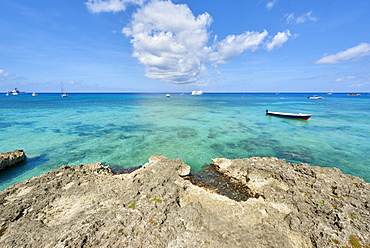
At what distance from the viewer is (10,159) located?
13.5 m

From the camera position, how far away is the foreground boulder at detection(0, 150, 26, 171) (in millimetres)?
12977

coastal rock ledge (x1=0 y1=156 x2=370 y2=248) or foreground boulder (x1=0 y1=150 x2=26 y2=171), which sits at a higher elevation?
coastal rock ledge (x1=0 y1=156 x2=370 y2=248)

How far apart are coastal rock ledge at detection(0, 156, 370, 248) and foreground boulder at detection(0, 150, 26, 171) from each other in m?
6.67

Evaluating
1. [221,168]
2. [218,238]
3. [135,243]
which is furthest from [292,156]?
[135,243]

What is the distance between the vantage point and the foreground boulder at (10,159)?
511 inches

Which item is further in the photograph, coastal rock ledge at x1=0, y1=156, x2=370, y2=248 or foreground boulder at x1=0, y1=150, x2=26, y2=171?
foreground boulder at x1=0, y1=150, x2=26, y2=171

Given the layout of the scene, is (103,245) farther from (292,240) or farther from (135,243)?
(292,240)

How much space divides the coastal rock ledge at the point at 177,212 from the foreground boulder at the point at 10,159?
667 cm

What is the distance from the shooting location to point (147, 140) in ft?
70.8

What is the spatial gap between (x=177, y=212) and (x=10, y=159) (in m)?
15.8

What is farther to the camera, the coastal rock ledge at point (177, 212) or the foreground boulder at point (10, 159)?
the foreground boulder at point (10, 159)

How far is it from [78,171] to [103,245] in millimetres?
7403

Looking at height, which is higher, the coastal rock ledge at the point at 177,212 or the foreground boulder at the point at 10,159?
the coastal rock ledge at the point at 177,212

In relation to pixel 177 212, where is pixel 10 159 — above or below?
below
